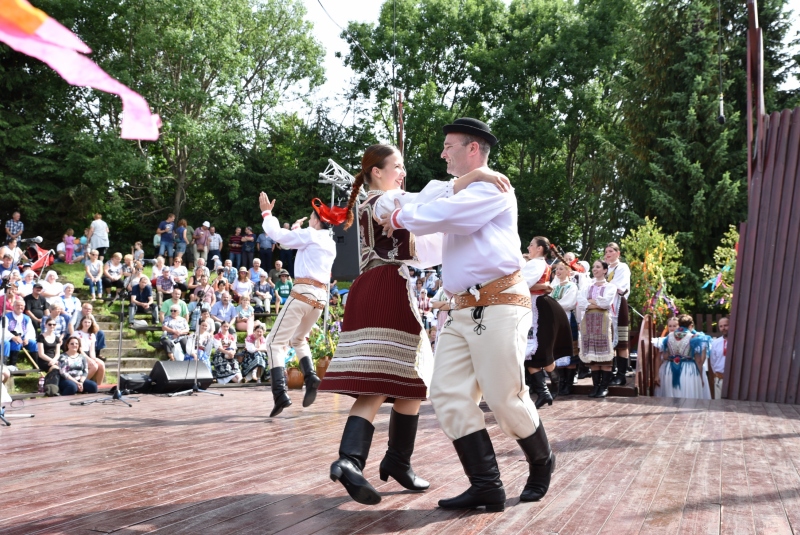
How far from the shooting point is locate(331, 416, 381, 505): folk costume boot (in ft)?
10.1

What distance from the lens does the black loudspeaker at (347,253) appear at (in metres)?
4.93

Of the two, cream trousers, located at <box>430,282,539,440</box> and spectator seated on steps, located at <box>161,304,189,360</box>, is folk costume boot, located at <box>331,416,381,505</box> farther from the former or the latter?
spectator seated on steps, located at <box>161,304,189,360</box>

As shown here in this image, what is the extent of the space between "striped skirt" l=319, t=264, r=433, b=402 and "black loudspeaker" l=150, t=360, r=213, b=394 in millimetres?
6534

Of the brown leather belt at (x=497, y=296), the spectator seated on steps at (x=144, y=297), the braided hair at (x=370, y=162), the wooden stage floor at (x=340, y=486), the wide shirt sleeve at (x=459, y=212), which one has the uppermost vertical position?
the braided hair at (x=370, y=162)

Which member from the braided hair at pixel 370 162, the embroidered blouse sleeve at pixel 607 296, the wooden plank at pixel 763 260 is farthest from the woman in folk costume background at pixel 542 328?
the braided hair at pixel 370 162

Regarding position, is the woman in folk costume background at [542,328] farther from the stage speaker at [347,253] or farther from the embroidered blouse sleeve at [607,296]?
the stage speaker at [347,253]

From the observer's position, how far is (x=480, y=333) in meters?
3.21

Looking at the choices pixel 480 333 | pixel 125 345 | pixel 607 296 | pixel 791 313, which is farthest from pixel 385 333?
pixel 125 345

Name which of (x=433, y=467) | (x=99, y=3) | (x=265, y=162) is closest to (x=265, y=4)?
(x=265, y=162)

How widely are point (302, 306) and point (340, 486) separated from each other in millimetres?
3250

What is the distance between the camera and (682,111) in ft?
71.6

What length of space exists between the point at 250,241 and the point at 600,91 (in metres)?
15.3

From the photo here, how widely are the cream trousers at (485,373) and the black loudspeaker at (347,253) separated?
159cm

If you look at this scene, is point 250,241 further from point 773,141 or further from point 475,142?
point 475,142
